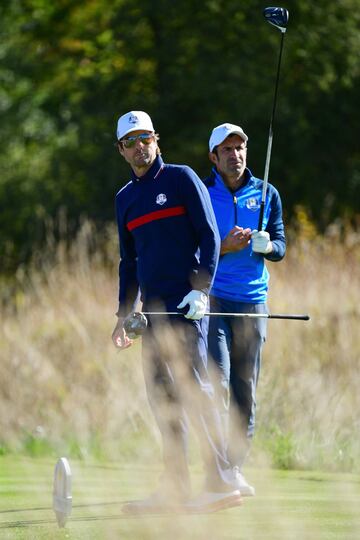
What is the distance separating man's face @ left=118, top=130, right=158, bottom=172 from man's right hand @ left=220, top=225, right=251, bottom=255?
65 cm

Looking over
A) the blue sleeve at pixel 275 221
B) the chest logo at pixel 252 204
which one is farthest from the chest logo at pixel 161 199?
the blue sleeve at pixel 275 221

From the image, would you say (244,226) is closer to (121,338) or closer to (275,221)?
(275,221)

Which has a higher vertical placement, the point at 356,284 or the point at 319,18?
the point at 319,18

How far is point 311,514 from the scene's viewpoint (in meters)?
6.23

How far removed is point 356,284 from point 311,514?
6.85 meters

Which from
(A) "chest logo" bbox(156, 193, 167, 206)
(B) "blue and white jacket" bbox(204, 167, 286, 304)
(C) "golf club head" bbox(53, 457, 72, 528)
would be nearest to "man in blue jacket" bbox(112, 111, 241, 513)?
(A) "chest logo" bbox(156, 193, 167, 206)

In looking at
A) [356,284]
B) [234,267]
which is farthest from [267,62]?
[234,267]

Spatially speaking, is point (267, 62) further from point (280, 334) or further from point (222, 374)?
point (222, 374)

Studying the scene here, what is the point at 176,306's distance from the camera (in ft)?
20.4

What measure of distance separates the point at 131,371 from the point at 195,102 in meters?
15.8

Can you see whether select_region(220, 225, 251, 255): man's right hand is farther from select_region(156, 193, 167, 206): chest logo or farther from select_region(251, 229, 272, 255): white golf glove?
select_region(156, 193, 167, 206): chest logo

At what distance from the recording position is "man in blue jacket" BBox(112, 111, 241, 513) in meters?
6.17

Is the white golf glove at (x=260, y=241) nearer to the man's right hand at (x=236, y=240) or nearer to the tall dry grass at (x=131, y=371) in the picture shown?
the man's right hand at (x=236, y=240)

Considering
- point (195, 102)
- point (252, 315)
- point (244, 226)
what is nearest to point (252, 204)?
point (244, 226)
